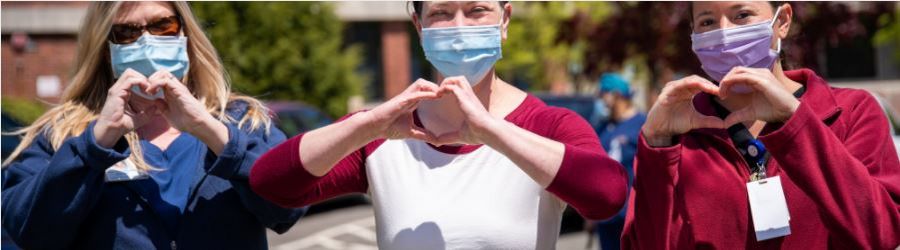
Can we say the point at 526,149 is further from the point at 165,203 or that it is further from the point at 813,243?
the point at 165,203

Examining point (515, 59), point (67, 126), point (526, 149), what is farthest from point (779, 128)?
point (515, 59)

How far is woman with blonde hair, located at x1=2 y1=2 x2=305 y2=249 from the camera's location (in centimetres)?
329

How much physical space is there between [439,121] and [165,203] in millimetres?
952

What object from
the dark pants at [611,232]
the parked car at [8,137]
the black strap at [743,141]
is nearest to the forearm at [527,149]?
the black strap at [743,141]

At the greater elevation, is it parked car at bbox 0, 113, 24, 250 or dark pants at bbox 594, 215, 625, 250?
parked car at bbox 0, 113, 24, 250

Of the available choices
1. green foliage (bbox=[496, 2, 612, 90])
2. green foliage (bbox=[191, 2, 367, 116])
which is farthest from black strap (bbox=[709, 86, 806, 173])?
green foliage (bbox=[496, 2, 612, 90])

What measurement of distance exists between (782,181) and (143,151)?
6.12 ft

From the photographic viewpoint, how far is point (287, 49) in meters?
24.7

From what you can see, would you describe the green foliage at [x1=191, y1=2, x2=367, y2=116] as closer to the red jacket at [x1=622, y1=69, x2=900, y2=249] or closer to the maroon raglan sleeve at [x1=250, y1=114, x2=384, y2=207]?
the maroon raglan sleeve at [x1=250, y1=114, x2=384, y2=207]

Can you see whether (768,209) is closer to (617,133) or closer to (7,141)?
(7,141)

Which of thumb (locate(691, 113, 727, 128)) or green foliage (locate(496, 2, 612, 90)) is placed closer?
thumb (locate(691, 113, 727, 128))

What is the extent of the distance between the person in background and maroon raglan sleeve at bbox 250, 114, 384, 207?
2.24 metres

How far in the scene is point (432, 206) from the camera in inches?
117

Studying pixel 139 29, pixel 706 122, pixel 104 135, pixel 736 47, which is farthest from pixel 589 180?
pixel 139 29
